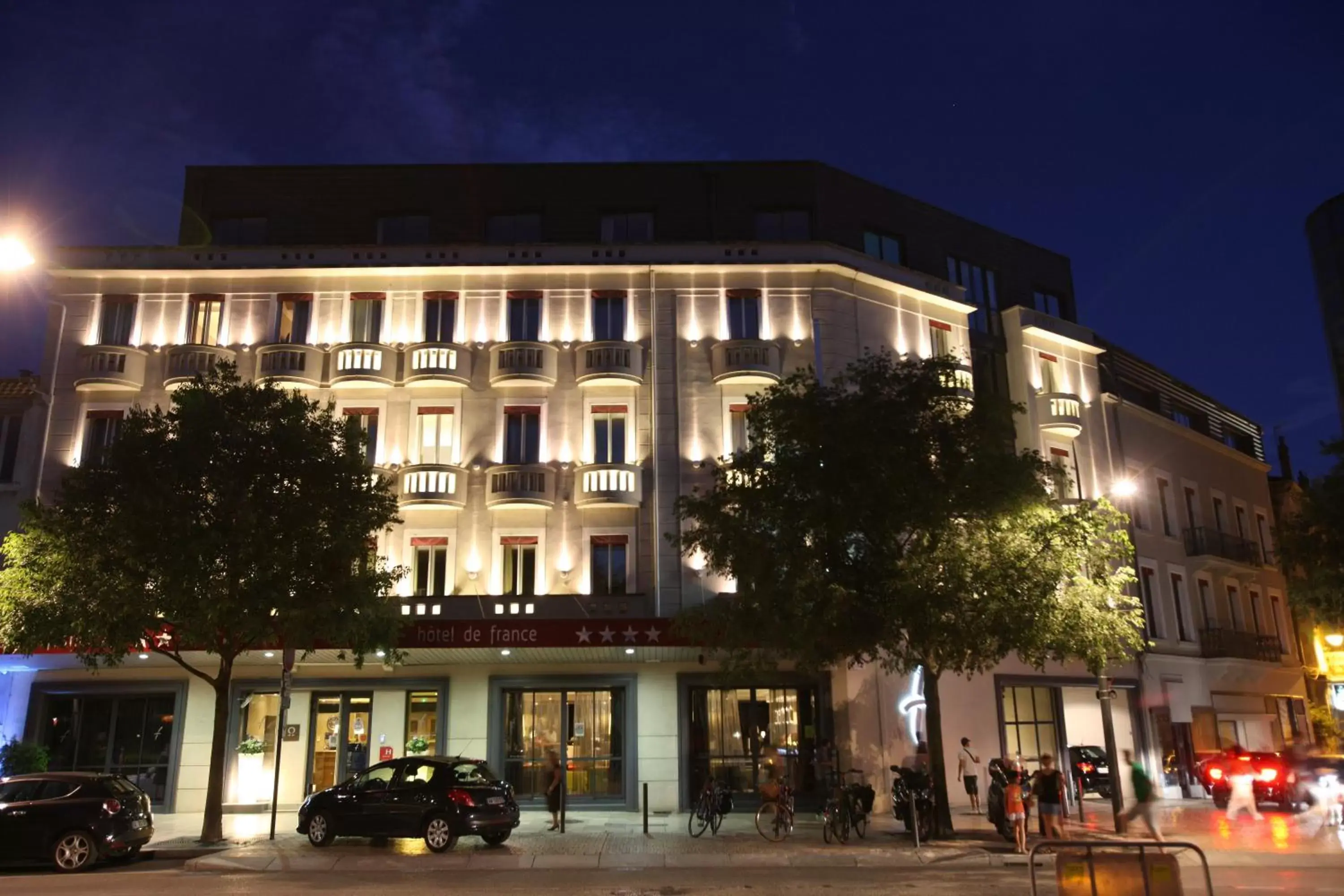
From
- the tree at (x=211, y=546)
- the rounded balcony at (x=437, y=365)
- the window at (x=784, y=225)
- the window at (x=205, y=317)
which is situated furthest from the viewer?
the window at (x=784, y=225)

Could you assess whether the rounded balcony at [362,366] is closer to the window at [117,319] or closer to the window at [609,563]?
the window at [117,319]

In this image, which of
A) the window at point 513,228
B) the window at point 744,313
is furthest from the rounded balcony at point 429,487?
the window at point 744,313

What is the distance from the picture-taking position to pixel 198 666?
83.0ft

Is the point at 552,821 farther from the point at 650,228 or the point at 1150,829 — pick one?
the point at 650,228

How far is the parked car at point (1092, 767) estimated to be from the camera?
28.0 metres

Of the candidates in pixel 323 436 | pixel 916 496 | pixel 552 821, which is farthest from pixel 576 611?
pixel 916 496

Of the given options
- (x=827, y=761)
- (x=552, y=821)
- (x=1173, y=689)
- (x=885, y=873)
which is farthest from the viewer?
(x=1173, y=689)

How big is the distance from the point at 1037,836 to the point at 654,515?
11325 mm

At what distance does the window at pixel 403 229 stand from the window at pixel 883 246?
12.8 m

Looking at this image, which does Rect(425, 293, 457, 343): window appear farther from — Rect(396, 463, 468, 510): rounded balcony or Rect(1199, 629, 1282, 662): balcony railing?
Rect(1199, 629, 1282, 662): balcony railing

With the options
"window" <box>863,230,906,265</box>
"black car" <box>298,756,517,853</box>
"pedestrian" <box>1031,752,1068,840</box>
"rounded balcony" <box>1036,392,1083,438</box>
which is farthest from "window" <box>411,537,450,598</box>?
"rounded balcony" <box>1036,392,1083,438</box>

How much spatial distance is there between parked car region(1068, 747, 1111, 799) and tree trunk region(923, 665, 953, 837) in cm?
979

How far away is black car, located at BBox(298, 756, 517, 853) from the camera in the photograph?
720 inches

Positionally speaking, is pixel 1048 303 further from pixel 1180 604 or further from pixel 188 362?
pixel 188 362
